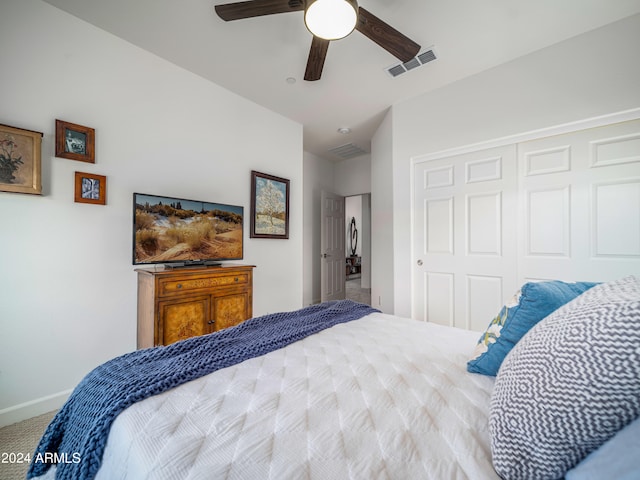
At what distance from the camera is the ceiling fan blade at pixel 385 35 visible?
1651 mm

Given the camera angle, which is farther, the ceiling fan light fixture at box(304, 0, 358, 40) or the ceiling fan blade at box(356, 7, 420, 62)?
the ceiling fan blade at box(356, 7, 420, 62)

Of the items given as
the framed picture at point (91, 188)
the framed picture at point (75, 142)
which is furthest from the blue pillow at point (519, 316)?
the framed picture at point (75, 142)

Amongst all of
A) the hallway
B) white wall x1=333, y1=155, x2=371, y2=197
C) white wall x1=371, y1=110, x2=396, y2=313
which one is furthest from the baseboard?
white wall x1=333, y1=155, x2=371, y2=197

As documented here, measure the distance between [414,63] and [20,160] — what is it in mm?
3268

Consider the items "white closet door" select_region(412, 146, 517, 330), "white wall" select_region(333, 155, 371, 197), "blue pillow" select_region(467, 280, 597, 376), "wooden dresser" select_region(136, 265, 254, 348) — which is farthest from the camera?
"white wall" select_region(333, 155, 371, 197)

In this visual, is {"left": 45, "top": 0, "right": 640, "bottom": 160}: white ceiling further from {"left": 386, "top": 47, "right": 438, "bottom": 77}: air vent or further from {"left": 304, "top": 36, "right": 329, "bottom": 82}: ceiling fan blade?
{"left": 304, "top": 36, "right": 329, "bottom": 82}: ceiling fan blade

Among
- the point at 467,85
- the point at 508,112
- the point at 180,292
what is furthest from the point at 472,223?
the point at 180,292

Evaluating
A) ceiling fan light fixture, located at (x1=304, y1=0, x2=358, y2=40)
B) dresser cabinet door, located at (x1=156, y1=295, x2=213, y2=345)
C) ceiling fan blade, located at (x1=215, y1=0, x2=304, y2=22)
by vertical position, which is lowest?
dresser cabinet door, located at (x1=156, y1=295, x2=213, y2=345)

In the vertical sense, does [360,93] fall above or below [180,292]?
above

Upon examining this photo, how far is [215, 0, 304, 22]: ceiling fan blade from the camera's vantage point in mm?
1565

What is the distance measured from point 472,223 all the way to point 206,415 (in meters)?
2.98

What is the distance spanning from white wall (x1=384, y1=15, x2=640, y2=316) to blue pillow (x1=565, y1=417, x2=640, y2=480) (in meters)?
2.90

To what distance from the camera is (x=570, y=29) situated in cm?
225

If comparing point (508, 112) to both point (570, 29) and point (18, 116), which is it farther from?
point (18, 116)
